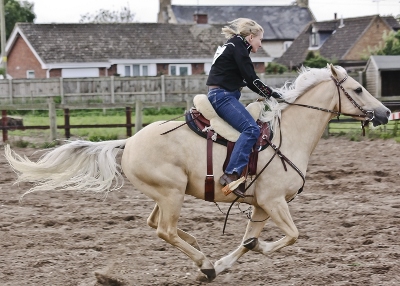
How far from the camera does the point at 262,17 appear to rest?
65.8 metres

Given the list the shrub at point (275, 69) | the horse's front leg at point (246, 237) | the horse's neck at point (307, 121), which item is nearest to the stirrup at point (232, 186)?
the horse's front leg at point (246, 237)

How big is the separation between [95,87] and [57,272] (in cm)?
2716

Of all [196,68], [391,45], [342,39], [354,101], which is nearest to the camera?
[354,101]

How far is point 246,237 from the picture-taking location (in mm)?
6578

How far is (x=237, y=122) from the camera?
6438 mm

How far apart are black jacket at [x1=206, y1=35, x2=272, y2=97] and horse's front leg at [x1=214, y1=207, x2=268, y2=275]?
116 centimetres

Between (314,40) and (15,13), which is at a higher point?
(15,13)

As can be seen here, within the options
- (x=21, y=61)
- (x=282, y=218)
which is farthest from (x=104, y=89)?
(x=282, y=218)

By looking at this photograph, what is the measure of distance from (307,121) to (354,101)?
519 millimetres

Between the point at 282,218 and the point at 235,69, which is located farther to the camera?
the point at 235,69

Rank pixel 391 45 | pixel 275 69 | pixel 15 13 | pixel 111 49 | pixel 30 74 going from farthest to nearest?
pixel 15 13
pixel 30 74
pixel 111 49
pixel 275 69
pixel 391 45

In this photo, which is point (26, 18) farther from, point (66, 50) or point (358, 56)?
point (358, 56)

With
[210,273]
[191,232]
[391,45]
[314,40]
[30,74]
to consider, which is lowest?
[191,232]

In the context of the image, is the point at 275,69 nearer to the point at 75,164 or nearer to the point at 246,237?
the point at 75,164
